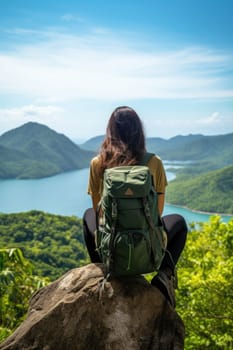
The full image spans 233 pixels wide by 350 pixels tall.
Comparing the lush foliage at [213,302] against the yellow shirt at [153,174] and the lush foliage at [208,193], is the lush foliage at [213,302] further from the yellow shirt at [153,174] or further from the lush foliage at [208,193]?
the lush foliage at [208,193]

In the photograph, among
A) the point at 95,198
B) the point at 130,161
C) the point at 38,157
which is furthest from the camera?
the point at 38,157

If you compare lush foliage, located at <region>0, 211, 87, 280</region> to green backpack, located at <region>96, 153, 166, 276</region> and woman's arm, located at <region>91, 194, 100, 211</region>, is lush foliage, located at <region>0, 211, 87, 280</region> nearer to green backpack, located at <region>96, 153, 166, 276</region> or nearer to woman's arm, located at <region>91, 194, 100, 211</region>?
woman's arm, located at <region>91, 194, 100, 211</region>

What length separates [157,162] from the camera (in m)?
2.79

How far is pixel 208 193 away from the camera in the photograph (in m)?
99.7

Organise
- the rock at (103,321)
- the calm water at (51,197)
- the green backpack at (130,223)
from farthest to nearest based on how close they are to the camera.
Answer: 1. the calm water at (51,197)
2. the rock at (103,321)
3. the green backpack at (130,223)

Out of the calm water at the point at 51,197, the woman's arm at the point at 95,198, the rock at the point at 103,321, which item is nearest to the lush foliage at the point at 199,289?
the rock at the point at 103,321

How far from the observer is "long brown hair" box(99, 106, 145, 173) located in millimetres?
2762

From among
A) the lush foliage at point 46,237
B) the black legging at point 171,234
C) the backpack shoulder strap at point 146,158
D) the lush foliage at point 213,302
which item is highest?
the backpack shoulder strap at point 146,158

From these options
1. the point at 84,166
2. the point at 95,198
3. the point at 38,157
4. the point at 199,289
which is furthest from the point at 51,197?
the point at 95,198

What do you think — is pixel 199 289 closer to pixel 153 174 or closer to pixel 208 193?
pixel 153 174

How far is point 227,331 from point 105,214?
522cm

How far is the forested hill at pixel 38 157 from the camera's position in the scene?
144 m

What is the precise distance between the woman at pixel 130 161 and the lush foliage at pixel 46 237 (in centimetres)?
Result: 3305

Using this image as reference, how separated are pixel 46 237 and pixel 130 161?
46801mm
